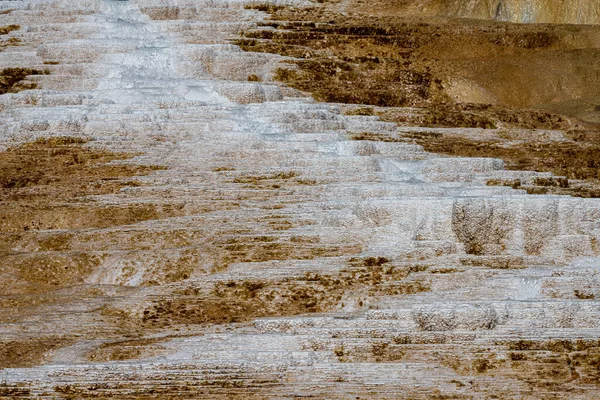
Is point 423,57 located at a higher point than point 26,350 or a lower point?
higher

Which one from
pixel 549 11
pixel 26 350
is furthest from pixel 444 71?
pixel 26 350

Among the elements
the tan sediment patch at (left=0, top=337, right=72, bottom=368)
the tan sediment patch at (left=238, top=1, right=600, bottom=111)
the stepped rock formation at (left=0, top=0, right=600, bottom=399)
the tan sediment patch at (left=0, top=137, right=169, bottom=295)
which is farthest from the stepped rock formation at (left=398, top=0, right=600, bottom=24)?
the tan sediment patch at (left=0, top=337, right=72, bottom=368)

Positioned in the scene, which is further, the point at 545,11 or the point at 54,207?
the point at 545,11

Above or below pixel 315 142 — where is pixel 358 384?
below

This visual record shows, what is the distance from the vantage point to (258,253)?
35.3 m

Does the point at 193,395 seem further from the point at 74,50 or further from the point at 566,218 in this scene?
the point at 74,50

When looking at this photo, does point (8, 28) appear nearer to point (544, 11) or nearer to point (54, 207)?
point (54, 207)

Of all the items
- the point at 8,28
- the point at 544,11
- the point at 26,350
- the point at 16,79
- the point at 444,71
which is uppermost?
the point at 544,11

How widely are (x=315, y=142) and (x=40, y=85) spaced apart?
14.6m

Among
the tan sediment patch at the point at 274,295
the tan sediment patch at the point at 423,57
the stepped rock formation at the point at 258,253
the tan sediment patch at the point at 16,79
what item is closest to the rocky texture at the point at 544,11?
the tan sediment patch at the point at 423,57

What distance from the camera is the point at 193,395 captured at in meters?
28.9

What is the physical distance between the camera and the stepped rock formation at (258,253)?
3008cm

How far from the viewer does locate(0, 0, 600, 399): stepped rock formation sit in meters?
Answer: 30.1

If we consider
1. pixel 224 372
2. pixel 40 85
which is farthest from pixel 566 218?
pixel 40 85
